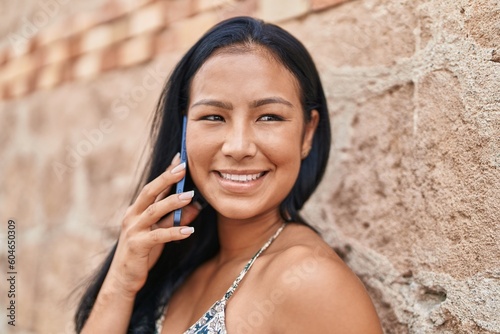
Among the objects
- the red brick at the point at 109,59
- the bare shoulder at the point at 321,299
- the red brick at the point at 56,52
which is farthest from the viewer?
the red brick at the point at 56,52

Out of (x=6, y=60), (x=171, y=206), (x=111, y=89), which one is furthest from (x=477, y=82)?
(x=6, y=60)

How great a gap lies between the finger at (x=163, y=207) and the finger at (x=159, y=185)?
0.03 meters

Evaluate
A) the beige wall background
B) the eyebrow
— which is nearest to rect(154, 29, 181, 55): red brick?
the beige wall background

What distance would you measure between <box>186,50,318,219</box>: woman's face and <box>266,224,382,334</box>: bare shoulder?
0.82ft

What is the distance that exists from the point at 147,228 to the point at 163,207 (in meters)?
0.10

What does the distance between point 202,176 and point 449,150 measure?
0.65 meters

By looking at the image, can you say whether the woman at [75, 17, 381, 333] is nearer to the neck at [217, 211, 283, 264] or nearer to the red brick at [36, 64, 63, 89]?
the neck at [217, 211, 283, 264]

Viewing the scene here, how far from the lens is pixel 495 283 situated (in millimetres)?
1385

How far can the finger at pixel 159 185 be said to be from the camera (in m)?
1.74

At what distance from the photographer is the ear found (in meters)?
1.76

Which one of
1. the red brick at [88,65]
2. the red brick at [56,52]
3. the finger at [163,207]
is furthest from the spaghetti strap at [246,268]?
the red brick at [56,52]

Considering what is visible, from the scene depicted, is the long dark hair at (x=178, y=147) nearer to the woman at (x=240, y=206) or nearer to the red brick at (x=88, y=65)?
the woman at (x=240, y=206)

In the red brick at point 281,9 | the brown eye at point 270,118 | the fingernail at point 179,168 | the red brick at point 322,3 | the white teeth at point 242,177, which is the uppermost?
the red brick at point 322,3

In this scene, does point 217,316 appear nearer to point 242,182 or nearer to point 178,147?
point 242,182
